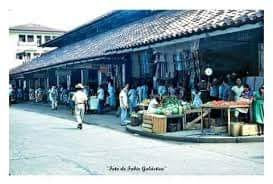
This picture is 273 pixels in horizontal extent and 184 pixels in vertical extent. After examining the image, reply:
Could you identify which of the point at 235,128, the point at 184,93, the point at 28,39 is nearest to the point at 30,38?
the point at 28,39

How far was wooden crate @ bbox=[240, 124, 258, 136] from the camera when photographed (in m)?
9.50

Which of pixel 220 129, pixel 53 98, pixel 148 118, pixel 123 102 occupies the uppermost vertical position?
pixel 123 102

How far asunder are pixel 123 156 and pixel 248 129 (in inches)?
123

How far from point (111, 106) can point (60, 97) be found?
696 cm

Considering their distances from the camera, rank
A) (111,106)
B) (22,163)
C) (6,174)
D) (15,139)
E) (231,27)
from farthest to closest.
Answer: (111,106)
(15,139)
(231,27)
(22,163)
(6,174)

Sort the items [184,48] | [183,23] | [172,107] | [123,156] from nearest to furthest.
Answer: [123,156] → [172,107] → [184,48] → [183,23]

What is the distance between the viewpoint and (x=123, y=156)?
822 centimetres

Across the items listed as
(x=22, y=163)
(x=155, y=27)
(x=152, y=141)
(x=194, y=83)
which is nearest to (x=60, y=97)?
(x=155, y=27)

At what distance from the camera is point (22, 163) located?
7.71 meters

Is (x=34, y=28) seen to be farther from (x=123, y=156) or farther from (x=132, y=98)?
(x=123, y=156)

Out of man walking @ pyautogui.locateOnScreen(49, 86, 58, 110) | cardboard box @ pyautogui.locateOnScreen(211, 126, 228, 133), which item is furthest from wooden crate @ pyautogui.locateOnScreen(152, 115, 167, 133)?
man walking @ pyautogui.locateOnScreen(49, 86, 58, 110)

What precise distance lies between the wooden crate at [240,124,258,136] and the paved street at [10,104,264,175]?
45 cm

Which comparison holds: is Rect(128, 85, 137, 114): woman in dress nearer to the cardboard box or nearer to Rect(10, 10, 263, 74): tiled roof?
Rect(10, 10, 263, 74): tiled roof
